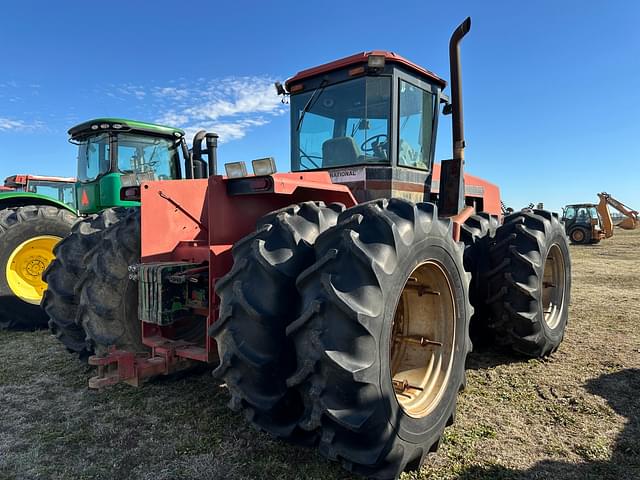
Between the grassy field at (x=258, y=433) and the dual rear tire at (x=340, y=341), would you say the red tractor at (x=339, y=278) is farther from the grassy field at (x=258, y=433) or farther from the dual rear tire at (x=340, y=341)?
the grassy field at (x=258, y=433)

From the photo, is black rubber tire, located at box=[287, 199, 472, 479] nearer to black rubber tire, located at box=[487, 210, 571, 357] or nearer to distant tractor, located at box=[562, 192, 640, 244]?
black rubber tire, located at box=[487, 210, 571, 357]

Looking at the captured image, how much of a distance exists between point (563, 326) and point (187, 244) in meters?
3.85

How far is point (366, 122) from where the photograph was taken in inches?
150

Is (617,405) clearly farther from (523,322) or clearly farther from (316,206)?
(316,206)

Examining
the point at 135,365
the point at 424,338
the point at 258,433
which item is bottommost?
the point at 258,433

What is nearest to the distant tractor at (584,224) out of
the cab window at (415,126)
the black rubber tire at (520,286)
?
the black rubber tire at (520,286)

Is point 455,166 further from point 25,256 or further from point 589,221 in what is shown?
point 589,221

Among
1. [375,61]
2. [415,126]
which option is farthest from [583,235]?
[375,61]

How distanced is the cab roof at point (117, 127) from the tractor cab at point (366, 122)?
4.44 metres

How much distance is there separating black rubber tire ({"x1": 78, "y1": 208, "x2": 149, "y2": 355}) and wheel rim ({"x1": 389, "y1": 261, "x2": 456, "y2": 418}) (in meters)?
1.92

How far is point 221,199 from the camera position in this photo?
9.95ft

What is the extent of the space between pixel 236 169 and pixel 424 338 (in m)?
1.64

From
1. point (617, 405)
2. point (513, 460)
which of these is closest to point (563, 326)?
point (617, 405)

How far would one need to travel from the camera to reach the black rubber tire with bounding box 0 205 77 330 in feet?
19.5
